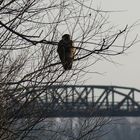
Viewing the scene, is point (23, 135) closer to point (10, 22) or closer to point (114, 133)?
point (10, 22)

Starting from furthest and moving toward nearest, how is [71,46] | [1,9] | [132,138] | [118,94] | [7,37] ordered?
[132,138]
[118,94]
[7,37]
[1,9]
[71,46]

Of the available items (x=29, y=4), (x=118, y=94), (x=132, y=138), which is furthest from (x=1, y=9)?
(x=132, y=138)

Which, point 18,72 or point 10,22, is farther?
point 18,72

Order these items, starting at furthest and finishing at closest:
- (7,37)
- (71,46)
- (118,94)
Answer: (118,94), (7,37), (71,46)

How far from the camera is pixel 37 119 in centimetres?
1444

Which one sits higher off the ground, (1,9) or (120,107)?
(120,107)

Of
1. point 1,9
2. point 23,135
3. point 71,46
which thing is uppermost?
point 1,9

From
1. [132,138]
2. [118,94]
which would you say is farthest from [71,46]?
[132,138]

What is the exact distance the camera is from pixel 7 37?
12.8 m

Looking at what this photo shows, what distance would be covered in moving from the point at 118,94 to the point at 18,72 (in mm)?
72467

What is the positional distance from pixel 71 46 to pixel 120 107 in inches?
3270

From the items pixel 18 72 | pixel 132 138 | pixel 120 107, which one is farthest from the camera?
pixel 132 138

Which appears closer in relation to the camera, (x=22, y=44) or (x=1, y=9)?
(x=1, y=9)

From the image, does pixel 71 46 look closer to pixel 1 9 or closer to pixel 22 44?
pixel 1 9
